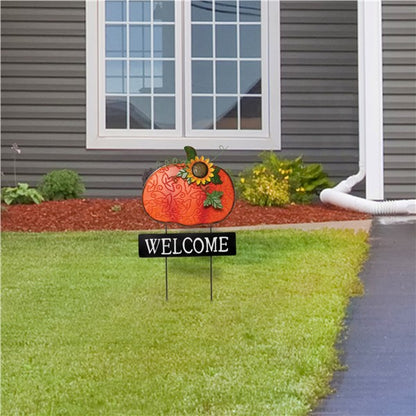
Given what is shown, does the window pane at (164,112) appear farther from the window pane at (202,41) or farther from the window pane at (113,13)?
the window pane at (113,13)

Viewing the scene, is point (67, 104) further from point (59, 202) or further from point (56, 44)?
point (59, 202)

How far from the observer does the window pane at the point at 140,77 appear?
13102 mm

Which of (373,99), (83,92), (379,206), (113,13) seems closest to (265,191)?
(379,206)

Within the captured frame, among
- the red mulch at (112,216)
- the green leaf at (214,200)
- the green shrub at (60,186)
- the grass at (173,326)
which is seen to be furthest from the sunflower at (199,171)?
the green shrub at (60,186)

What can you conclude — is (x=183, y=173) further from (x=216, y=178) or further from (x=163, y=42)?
(x=163, y=42)

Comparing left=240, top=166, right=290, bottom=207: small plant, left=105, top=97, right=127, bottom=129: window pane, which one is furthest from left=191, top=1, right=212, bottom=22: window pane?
left=240, top=166, right=290, bottom=207: small plant

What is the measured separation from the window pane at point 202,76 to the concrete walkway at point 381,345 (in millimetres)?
4715

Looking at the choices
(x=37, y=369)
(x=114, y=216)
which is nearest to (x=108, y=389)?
(x=37, y=369)

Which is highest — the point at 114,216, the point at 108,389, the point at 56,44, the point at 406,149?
the point at 56,44

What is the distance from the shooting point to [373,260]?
850 centimetres

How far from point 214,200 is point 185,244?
1.85 ft

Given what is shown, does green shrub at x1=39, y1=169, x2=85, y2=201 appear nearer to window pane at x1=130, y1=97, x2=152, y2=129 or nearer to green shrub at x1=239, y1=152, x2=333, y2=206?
window pane at x1=130, y1=97, x2=152, y2=129

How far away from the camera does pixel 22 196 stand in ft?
39.6

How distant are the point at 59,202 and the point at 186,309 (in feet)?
17.0
